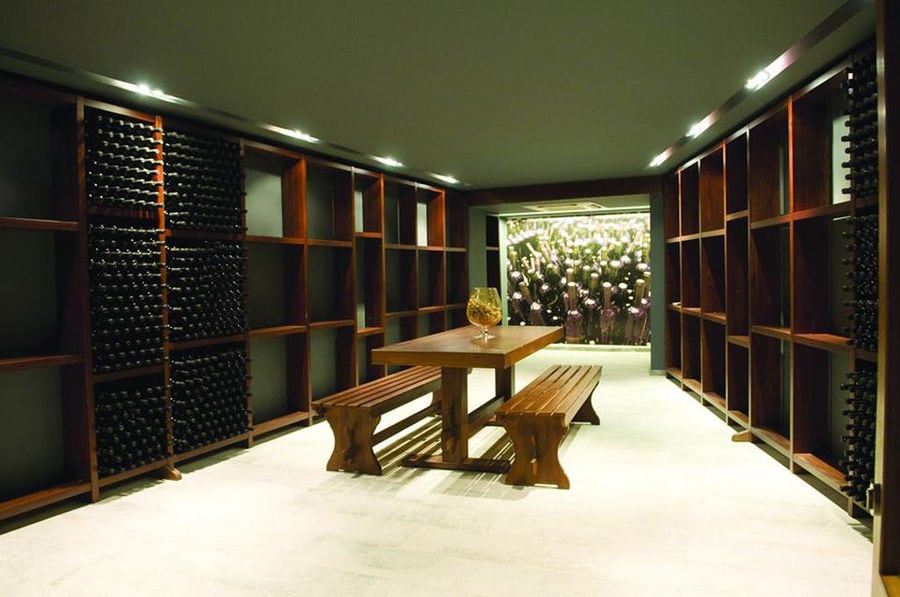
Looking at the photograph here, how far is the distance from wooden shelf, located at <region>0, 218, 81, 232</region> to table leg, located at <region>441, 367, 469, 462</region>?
2.34 m

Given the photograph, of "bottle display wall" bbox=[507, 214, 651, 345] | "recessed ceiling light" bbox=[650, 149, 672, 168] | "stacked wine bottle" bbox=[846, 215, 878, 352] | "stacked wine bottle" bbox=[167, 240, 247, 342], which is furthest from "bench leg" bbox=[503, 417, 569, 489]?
"bottle display wall" bbox=[507, 214, 651, 345]

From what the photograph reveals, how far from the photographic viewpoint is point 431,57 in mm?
3314

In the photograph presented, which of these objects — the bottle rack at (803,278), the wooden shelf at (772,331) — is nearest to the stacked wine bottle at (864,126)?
the bottle rack at (803,278)

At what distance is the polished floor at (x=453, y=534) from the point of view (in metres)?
2.67

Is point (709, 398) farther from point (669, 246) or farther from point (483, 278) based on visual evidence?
point (483, 278)

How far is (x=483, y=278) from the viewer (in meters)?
9.70

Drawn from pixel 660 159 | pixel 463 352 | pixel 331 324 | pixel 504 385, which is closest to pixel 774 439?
pixel 504 385

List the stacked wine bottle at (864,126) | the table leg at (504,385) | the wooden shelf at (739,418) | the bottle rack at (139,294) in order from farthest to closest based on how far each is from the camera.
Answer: the table leg at (504,385) → the wooden shelf at (739,418) → the bottle rack at (139,294) → the stacked wine bottle at (864,126)

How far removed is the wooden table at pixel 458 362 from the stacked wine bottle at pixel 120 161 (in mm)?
1775

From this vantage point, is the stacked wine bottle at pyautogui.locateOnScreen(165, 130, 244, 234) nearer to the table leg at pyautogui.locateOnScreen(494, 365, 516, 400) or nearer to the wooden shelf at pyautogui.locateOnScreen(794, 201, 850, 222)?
the table leg at pyautogui.locateOnScreen(494, 365, 516, 400)

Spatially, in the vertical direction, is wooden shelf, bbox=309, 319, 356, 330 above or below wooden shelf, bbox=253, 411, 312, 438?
above

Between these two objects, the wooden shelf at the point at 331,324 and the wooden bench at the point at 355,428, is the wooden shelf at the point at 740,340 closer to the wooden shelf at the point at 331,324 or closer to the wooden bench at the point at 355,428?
the wooden bench at the point at 355,428

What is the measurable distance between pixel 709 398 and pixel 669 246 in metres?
2.52

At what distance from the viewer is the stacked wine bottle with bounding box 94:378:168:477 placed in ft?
12.5
